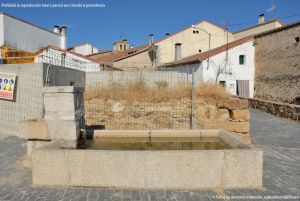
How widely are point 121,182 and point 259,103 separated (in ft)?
48.9

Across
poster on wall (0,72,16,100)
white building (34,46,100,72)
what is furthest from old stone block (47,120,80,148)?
white building (34,46,100,72)

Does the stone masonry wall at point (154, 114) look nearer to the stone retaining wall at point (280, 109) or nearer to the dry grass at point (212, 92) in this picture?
the dry grass at point (212, 92)

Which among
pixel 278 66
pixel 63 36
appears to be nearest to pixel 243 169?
pixel 278 66

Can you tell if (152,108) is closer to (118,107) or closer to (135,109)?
(135,109)

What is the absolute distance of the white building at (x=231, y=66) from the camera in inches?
823

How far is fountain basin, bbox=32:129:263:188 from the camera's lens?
160 inches

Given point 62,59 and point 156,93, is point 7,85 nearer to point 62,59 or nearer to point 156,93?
point 156,93

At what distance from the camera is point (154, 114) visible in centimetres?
842

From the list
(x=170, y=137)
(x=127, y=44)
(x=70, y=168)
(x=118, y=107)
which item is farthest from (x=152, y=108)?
(x=127, y=44)

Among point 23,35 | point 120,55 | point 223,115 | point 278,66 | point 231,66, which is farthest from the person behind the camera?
point 120,55

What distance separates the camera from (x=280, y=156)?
6.17 metres

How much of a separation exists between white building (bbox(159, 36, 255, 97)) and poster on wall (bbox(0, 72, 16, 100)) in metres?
13.8

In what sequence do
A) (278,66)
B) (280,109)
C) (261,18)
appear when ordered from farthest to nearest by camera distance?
1. (261,18)
2. (278,66)
3. (280,109)

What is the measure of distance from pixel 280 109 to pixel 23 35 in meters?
21.0
